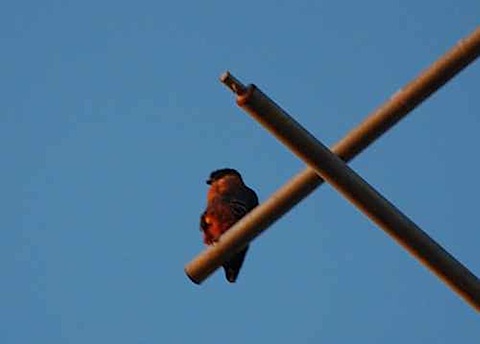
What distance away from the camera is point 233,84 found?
3010mm

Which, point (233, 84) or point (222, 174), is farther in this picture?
point (222, 174)

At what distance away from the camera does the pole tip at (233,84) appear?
3.00 metres

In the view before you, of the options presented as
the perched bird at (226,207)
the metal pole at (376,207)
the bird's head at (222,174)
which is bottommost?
the metal pole at (376,207)

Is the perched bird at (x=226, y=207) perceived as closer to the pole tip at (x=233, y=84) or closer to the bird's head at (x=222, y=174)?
the bird's head at (x=222, y=174)

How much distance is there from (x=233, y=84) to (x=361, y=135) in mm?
463

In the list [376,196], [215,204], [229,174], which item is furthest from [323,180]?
[229,174]

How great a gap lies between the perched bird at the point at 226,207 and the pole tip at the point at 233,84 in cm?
548

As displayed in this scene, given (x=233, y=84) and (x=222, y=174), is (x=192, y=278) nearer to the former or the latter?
(x=233, y=84)

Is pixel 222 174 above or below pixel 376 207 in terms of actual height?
above

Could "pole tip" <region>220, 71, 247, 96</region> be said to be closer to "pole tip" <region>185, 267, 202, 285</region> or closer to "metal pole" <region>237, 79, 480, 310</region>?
"metal pole" <region>237, 79, 480, 310</region>

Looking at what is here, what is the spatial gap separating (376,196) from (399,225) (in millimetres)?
104

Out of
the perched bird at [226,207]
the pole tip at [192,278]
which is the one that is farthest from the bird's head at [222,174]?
the pole tip at [192,278]

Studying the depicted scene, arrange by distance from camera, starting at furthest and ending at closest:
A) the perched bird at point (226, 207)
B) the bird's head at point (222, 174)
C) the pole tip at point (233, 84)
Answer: the bird's head at point (222, 174) → the perched bird at point (226, 207) → the pole tip at point (233, 84)

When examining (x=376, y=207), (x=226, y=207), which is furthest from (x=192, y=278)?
(x=226, y=207)
